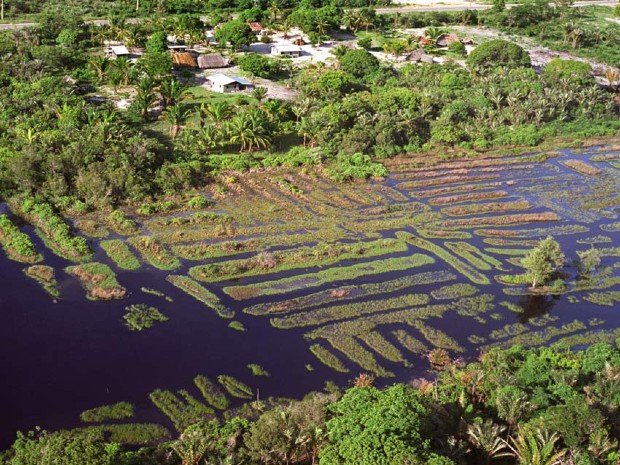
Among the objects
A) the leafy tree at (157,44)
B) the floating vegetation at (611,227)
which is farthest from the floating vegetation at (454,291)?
the leafy tree at (157,44)

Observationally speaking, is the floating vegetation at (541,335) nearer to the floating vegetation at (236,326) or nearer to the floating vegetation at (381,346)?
the floating vegetation at (381,346)

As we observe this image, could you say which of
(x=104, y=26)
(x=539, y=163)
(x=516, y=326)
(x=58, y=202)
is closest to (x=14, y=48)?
(x=104, y=26)

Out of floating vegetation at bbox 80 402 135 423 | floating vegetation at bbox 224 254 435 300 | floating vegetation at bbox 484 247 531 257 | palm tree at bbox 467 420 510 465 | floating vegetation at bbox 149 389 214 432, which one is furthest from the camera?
floating vegetation at bbox 484 247 531 257

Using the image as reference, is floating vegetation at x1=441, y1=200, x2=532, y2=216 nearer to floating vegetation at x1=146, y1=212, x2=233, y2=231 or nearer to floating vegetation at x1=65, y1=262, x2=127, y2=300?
floating vegetation at x1=146, y1=212, x2=233, y2=231

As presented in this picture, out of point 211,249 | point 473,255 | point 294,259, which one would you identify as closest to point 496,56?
point 473,255

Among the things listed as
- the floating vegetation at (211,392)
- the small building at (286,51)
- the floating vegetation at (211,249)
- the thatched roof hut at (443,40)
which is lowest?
the floating vegetation at (211,392)

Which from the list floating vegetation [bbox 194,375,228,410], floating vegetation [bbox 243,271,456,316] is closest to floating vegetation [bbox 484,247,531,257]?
floating vegetation [bbox 243,271,456,316]
